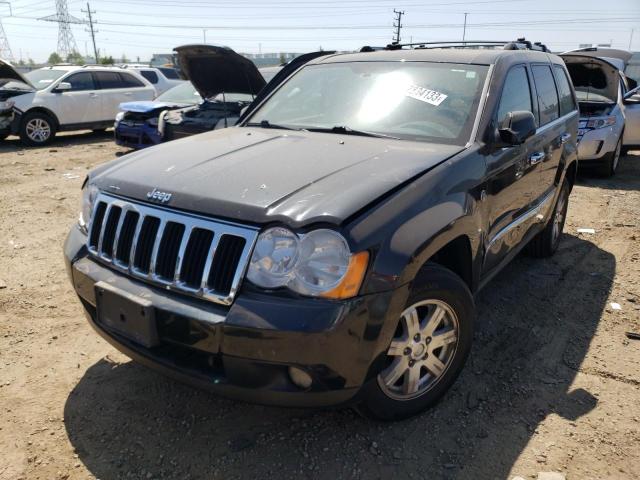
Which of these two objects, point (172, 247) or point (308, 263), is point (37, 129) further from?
point (308, 263)

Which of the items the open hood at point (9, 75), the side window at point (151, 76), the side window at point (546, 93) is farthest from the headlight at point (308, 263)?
the side window at point (151, 76)

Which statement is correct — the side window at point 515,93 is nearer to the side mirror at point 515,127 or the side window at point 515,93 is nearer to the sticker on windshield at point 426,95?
the side mirror at point 515,127

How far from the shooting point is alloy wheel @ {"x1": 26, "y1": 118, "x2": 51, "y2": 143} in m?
11.1

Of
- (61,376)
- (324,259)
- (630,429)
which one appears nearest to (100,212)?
(61,376)

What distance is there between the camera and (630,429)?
259 centimetres

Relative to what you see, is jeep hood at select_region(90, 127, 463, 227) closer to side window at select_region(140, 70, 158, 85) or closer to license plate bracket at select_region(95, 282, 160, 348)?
license plate bracket at select_region(95, 282, 160, 348)

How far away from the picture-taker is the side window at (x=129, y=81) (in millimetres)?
12516

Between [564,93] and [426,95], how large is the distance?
2260 millimetres

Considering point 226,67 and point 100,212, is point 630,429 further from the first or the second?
point 226,67

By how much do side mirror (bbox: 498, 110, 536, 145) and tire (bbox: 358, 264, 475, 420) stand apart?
93cm

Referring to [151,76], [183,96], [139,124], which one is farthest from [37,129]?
[151,76]

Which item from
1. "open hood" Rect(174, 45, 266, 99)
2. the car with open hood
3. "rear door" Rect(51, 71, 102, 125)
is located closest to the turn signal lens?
"open hood" Rect(174, 45, 266, 99)

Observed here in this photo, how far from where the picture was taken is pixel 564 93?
15.4 ft

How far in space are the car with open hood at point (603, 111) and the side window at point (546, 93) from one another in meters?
4.37
